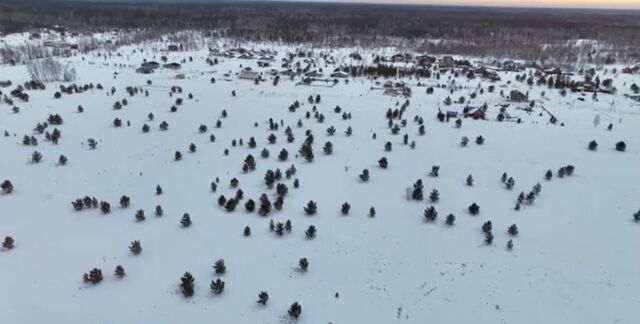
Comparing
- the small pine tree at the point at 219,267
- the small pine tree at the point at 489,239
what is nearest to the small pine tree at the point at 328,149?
the small pine tree at the point at 489,239

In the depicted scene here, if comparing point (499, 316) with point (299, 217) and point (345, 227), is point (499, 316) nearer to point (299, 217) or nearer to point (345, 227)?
point (345, 227)

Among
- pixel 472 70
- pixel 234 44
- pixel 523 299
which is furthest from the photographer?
pixel 234 44

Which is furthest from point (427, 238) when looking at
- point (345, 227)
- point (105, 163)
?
point (105, 163)

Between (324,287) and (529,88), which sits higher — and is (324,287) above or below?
below

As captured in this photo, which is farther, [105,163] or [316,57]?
[316,57]

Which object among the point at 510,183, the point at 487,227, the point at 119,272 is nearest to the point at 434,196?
the point at 487,227

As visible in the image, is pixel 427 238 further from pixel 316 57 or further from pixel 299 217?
pixel 316 57

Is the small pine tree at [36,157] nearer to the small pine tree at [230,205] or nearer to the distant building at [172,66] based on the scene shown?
the small pine tree at [230,205]

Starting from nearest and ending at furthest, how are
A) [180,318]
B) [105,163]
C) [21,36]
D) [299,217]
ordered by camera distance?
Result: [180,318], [299,217], [105,163], [21,36]
